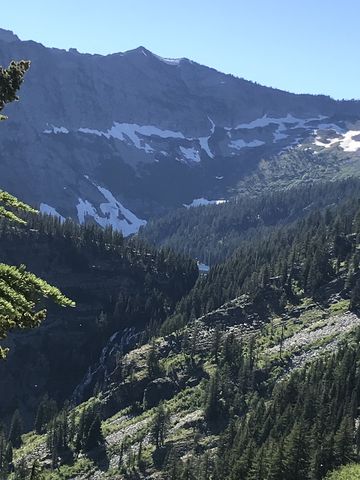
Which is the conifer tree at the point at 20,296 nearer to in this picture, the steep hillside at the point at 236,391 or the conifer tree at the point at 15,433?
the steep hillside at the point at 236,391

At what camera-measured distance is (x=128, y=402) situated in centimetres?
14550

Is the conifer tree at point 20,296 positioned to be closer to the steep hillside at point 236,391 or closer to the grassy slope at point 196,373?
the steep hillside at point 236,391

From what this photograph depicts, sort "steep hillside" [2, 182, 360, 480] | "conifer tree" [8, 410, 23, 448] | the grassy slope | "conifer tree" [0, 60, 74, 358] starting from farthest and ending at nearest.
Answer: "conifer tree" [8, 410, 23, 448] → the grassy slope → "steep hillside" [2, 182, 360, 480] → "conifer tree" [0, 60, 74, 358]

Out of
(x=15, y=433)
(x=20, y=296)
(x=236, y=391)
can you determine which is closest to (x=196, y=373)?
(x=236, y=391)

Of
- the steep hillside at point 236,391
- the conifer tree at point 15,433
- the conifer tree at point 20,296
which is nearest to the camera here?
the conifer tree at point 20,296

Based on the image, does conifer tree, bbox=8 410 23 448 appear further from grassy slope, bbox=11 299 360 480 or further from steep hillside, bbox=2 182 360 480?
grassy slope, bbox=11 299 360 480

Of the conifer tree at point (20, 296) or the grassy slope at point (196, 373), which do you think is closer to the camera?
the conifer tree at point (20, 296)

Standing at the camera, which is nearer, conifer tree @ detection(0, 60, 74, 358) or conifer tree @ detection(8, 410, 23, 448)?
conifer tree @ detection(0, 60, 74, 358)

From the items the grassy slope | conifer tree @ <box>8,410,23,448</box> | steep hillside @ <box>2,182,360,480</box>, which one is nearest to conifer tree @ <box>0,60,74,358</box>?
steep hillside @ <box>2,182,360,480</box>

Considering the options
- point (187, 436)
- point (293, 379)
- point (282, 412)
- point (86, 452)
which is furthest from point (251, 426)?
point (86, 452)

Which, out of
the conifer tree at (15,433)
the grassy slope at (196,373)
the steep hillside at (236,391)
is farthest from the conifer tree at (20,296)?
the conifer tree at (15,433)

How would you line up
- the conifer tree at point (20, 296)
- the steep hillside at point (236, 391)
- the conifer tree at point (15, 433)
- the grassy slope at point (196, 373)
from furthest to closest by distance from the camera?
1. the conifer tree at point (15, 433)
2. the grassy slope at point (196, 373)
3. the steep hillside at point (236, 391)
4. the conifer tree at point (20, 296)

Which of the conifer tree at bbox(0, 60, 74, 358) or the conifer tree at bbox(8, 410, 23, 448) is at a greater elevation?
the conifer tree at bbox(0, 60, 74, 358)

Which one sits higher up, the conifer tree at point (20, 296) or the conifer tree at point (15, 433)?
the conifer tree at point (20, 296)
